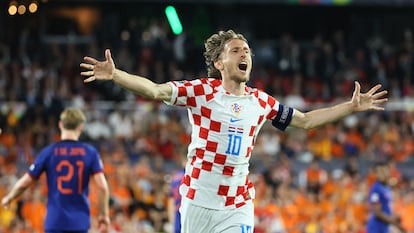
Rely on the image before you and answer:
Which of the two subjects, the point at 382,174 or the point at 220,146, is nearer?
the point at 220,146

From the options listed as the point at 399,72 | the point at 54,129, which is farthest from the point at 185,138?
the point at 399,72

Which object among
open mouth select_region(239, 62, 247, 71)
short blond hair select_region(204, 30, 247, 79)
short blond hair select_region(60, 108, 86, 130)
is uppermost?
short blond hair select_region(204, 30, 247, 79)

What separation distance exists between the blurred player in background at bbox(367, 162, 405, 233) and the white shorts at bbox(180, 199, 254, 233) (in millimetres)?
5978

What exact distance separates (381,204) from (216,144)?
20.6ft

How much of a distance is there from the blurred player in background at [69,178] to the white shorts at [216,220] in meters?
2.17

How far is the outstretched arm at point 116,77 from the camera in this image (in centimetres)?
602

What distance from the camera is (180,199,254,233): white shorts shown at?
6.55 metres

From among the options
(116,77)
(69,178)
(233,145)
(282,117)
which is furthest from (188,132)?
(116,77)

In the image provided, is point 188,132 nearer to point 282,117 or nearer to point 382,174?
point 382,174

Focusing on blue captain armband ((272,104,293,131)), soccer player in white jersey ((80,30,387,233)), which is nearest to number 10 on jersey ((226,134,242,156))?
soccer player in white jersey ((80,30,387,233))

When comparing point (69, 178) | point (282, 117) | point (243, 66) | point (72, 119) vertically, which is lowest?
point (69, 178)

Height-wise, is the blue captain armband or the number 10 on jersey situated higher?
the blue captain armband

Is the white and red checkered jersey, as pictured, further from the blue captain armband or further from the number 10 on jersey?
the blue captain armband

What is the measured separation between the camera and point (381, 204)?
12367 millimetres
